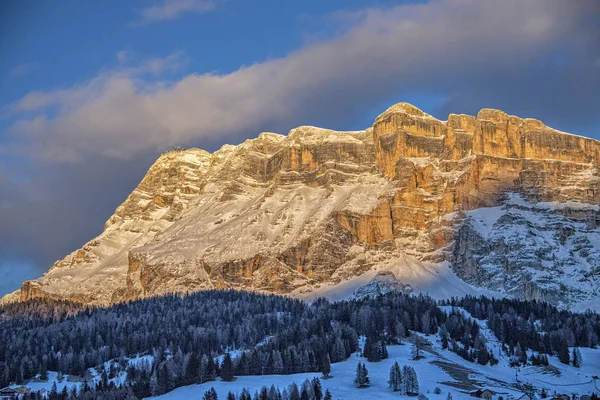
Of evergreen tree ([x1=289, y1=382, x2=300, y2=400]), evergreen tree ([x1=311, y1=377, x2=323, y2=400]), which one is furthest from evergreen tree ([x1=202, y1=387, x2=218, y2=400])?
evergreen tree ([x1=311, y1=377, x2=323, y2=400])

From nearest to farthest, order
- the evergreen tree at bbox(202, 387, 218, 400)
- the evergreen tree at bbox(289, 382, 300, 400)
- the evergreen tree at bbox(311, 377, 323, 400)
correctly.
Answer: the evergreen tree at bbox(289, 382, 300, 400) → the evergreen tree at bbox(311, 377, 323, 400) → the evergreen tree at bbox(202, 387, 218, 400)

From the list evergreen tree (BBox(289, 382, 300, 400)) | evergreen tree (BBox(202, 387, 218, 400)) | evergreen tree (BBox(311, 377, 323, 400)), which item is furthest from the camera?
evergreen tree (BBox(202, 387, 218, 400))

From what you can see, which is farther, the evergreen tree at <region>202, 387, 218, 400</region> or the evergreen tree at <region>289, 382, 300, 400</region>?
the evergreen tree at <region>202, 387, 218, 400</region>

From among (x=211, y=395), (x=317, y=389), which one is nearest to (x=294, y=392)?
(x=317, y=389)

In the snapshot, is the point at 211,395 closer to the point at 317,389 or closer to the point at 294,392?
the point at 294,392

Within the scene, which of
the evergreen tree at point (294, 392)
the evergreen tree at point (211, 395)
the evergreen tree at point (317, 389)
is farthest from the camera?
the evergreen tree at point (211, 395)

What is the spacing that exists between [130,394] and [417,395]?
55.7 meters

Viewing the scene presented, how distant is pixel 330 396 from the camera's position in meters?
189

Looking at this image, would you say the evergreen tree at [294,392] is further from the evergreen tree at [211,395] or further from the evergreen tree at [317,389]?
the evergreen tree at [211,395]

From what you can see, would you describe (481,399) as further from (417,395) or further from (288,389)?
(288,389)

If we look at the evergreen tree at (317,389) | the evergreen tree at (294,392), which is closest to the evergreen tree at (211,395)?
the evergreen tree at (294,392)

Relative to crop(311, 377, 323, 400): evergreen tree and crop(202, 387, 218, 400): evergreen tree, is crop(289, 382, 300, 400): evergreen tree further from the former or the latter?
crop(202, 387, 218, 400): evergreen tree

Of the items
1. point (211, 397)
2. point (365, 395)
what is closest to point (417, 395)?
point (365, 395)

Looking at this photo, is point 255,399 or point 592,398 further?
point 592,398
